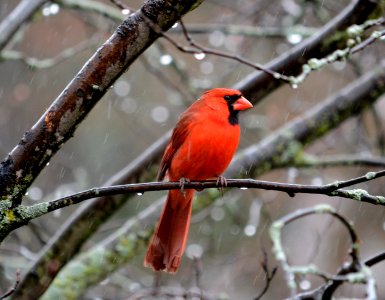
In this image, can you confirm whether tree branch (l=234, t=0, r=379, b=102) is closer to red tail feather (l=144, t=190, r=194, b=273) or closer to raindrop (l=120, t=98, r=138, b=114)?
red tail feather (l=144, t=190, r=194, b=273)

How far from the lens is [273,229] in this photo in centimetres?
358

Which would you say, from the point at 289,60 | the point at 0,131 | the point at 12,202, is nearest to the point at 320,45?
the point at 289,60

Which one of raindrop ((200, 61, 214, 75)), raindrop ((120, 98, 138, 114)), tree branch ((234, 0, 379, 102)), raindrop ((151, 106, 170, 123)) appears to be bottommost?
tree branch ((234, 0, 379, 102))

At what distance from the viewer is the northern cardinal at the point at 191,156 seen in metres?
3.71

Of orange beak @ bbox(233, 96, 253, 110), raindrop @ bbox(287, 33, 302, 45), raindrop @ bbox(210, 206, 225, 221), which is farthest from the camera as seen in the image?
raindrop @ bbox(210, 206, 225, 221)

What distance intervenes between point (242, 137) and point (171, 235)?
3.76 meters

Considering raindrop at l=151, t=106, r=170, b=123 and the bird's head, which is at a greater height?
raindrop at l=151, t=106, r=170, b=123

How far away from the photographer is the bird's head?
402 centimetres

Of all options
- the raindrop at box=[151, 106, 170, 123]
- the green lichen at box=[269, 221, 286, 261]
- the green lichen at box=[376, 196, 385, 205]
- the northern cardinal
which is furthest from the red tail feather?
the raindrop at box=[151, 106, 170, 123]

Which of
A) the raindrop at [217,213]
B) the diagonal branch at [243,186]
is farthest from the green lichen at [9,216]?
the raindrop at [217,213]

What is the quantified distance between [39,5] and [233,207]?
2.34m

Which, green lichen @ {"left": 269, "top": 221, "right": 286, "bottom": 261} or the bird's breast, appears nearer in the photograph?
green lichen @ {"left": 269, "top": 221, "right": 286, "bottom": 261}

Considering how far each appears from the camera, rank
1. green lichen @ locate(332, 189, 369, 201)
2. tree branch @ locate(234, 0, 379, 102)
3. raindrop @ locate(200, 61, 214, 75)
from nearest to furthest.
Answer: green lichen @ locate(332, 189, 369, 201) → tree branch @ locate(234, 0, 379, 102) → raindrop @ locate(200, 61, 214, 75)

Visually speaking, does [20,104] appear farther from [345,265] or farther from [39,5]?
[345,265]
